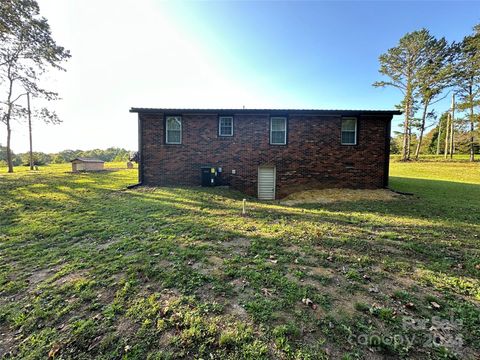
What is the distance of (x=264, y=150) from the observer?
10.8 m

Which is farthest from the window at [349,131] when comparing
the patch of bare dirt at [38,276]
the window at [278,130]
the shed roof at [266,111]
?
the patch of bare dirt at [38,276]

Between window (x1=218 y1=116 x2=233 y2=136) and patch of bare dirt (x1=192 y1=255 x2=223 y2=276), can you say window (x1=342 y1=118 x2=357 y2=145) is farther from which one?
patch of bare dirt (x1=192 y1=255 x2=223 y2=276)

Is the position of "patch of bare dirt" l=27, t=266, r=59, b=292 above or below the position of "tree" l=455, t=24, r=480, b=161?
below

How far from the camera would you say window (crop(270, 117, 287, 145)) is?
35.3 ft

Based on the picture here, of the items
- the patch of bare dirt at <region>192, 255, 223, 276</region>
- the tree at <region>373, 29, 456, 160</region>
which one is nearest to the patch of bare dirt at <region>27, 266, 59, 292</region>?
the patch of bare dirt at <region>192, 255, 223, 276</region>

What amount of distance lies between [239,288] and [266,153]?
856 cm

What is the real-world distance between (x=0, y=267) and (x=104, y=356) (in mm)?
3163

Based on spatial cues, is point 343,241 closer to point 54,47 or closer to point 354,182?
point 354,182

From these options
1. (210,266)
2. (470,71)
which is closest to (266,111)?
(210,266)

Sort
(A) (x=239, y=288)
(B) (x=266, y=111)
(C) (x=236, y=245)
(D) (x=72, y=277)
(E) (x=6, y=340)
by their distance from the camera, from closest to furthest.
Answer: (E) (x=6, y=340) < (A) (x=239, y=288) < (D) (x=72, y=277) < (C) (x=236, y=245) < (B) (x=266, y=111)

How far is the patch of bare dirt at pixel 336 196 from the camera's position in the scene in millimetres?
8922

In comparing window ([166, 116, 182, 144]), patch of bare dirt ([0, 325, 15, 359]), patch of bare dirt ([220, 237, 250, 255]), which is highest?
window ([166, 116, 182, 144])

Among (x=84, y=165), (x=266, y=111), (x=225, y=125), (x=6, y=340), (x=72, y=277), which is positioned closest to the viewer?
(x=6, y=340)

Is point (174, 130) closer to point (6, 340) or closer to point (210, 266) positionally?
point (210, 266)
